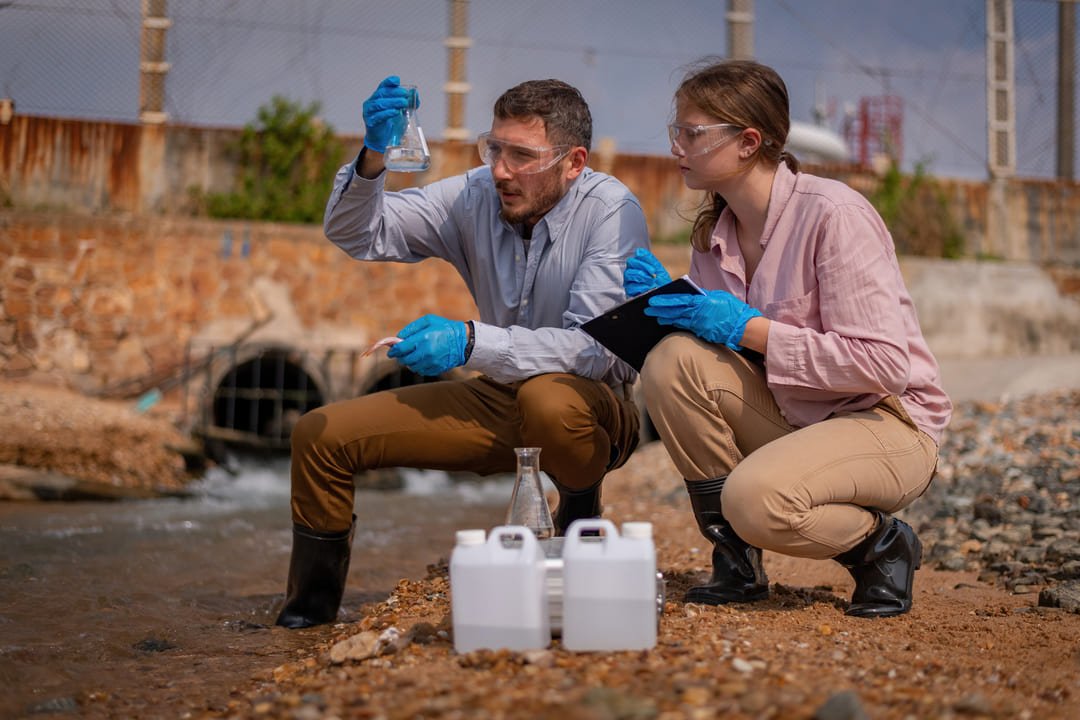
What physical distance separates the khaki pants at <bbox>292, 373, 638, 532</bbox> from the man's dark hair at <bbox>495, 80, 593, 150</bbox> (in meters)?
0.77

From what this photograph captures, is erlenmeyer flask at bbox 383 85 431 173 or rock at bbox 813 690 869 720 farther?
erlenmeyer flask at bbox 383 85 431 173

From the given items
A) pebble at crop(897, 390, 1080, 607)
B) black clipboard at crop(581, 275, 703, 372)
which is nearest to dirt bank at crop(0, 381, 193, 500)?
black clipboard at crop(581, 275, 703, 372)

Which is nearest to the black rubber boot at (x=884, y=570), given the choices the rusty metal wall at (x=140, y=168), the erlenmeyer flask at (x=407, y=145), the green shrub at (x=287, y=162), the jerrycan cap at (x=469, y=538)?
the jerrycan cap at (x=469, y=538)

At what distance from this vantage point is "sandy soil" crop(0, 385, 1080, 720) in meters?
2.00

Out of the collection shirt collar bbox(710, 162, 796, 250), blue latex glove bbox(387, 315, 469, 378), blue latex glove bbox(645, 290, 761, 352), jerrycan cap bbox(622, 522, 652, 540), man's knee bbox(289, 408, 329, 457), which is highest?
shirt collar bbox(710, 162, 796, 250)

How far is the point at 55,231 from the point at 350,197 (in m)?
7.09

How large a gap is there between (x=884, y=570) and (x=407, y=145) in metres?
1.90

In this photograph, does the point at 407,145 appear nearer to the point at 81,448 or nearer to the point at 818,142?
the point at 81,448

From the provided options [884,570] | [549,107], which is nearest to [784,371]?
[884,570]

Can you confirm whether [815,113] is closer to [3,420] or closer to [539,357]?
[3,420]

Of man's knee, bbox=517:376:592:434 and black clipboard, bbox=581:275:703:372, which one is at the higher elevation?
black clipboard, bbox=581:275:703:372

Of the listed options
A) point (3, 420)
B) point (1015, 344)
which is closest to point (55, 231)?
point (3, 420)

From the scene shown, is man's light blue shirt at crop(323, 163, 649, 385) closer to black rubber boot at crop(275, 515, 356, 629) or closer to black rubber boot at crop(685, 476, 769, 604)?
black rubber boot at crop(685, 476, 769, 604)

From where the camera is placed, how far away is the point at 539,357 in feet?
10.9
